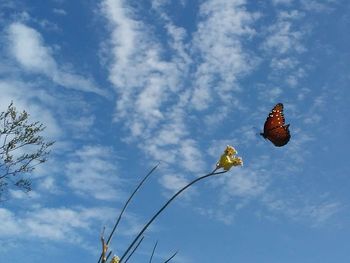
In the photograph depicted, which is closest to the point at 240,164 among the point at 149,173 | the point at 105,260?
the point at 149,173

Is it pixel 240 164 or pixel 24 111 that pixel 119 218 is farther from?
pixel 24 111

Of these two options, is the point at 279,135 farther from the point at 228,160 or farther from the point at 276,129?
the point at 228,160

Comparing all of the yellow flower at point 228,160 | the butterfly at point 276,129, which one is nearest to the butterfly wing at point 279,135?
the butterfly at point 276,129

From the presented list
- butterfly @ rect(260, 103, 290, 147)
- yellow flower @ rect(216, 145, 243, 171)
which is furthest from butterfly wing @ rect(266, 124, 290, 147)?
yellow flower @ rect(216, 145, 243, 171)

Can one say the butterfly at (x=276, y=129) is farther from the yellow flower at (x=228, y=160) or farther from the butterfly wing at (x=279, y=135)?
the yellow flower at (x=228, y=160)

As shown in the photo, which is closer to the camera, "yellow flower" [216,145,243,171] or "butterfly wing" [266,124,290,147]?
"yellow flower" [216,145,243,171]

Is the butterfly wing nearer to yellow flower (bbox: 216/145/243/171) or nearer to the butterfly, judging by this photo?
the butterfly
